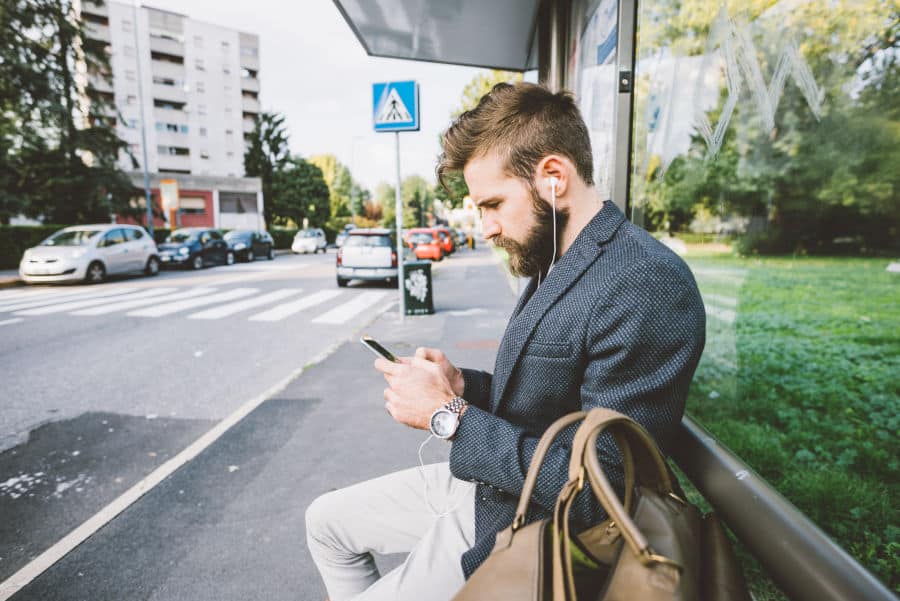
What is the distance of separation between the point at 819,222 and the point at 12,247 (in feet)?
77.0

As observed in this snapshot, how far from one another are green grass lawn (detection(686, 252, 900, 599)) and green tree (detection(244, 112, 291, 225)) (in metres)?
55.6

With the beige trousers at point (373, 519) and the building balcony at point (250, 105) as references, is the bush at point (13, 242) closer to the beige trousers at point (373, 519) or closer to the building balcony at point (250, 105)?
the beige trousers at point (373, 519)

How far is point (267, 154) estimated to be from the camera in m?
57.2

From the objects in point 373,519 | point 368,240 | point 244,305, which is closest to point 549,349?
point 373,519

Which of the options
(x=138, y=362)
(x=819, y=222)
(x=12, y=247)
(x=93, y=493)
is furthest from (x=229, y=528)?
(x=12, y=247)

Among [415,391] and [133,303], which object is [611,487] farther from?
[133,303]

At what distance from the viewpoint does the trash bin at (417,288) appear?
30.8 ft

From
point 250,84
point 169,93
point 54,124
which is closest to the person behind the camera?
point 54,124

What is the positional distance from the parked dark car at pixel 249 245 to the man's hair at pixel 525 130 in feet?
77.6

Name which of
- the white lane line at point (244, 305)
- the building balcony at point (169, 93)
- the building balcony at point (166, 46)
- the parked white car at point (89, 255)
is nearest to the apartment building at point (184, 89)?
the building balcony at point (166, 46)

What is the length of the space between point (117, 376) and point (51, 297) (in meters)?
8.06

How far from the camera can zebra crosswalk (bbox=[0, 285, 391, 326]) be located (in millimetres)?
9547

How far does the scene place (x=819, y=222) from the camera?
9648mm

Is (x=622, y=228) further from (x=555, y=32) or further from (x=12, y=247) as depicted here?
(x=12, y=247)
